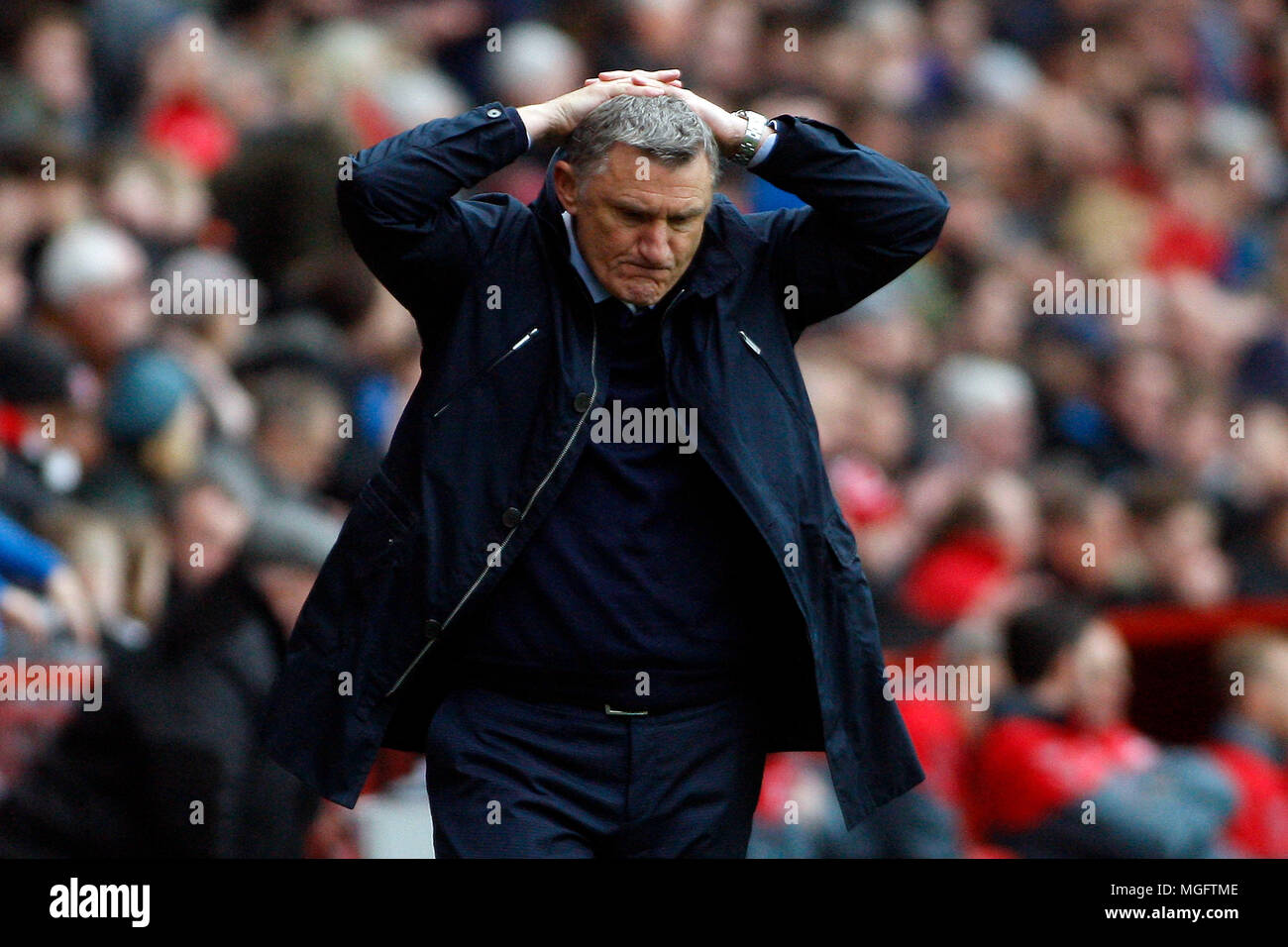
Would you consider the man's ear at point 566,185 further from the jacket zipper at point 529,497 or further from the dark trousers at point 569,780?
the dark trousers at point 569,780

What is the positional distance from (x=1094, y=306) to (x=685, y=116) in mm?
5344

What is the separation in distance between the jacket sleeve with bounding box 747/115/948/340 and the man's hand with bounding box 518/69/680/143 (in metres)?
0.25

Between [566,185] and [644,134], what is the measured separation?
205 mm

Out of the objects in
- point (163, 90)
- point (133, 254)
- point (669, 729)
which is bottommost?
point (669, 729)

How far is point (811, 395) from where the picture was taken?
7.28 meters

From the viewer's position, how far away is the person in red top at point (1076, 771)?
5.66 meters

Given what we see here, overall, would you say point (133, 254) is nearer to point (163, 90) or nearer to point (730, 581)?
point (163, 90)

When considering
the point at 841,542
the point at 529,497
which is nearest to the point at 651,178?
the point at 529,497

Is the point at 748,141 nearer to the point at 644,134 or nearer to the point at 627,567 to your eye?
the point at 644,134

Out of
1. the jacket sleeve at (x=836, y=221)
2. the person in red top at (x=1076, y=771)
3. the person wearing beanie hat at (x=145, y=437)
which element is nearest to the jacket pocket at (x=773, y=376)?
the jacket sleeve at (x=836, y=221)

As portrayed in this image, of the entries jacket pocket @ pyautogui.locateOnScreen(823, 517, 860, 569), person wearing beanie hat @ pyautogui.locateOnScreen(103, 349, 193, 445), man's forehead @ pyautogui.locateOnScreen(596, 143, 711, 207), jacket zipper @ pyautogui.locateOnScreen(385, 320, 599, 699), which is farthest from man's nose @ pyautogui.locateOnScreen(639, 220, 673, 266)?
person wearing beanie hat @ pyautogui.locateOnScreen(103, 349, 193, 445)

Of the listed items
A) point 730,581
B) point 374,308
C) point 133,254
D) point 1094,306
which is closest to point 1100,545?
point 1094,306

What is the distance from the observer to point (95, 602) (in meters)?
5.40

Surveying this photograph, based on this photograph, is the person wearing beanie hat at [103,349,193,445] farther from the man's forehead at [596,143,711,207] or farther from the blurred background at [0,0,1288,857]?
the man's forehead at [596,143,711,207]
